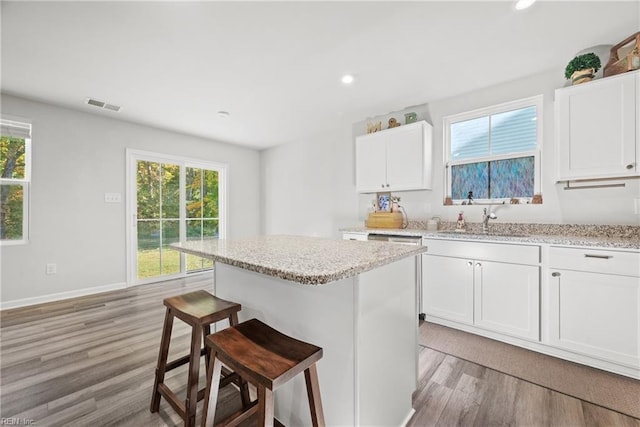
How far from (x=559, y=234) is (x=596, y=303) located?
75 centimetres

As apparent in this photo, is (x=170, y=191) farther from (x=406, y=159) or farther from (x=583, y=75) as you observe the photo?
(x=583, y=75)

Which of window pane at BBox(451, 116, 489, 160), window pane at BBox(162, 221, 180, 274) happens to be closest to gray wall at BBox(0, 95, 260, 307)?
window pane at BBox(162, 221, 180, 274)

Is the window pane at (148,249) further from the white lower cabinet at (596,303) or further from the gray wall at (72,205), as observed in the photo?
the white lower cabinet at (596,303)

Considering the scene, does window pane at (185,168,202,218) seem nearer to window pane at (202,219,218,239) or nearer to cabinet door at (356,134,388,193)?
window pane at (202,219,218,239)

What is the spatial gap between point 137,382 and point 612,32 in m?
4.22

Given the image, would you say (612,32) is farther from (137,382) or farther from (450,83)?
(137,382)

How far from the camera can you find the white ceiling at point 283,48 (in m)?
1.76

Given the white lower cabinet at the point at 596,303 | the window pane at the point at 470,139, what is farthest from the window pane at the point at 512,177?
the white lower cabinet at the point at 596,303

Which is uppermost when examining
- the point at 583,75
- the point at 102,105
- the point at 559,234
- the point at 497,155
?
the point at 102,105

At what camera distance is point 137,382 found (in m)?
1.74

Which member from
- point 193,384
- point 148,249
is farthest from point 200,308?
point 148,249

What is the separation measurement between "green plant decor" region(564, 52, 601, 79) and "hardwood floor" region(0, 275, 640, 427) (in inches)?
96.1

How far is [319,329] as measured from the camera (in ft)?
3.88

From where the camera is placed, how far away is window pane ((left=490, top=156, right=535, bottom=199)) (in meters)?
2.64
